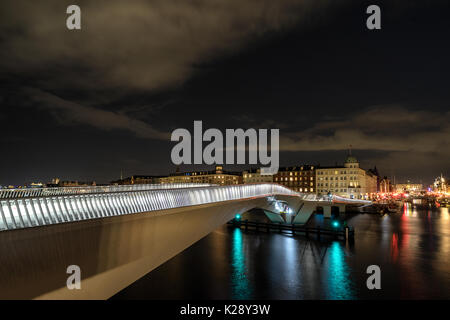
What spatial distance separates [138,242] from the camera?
13.7m

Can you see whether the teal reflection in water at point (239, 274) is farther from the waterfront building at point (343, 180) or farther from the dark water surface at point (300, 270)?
the waterfront building at point (343, 180)

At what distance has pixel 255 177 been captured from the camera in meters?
150

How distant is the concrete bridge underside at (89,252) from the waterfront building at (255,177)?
129814 millimetres

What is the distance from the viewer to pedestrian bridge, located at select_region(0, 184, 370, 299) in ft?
28.2

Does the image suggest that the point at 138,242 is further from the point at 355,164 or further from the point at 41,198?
the point at 355,164

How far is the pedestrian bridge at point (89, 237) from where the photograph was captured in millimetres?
8586

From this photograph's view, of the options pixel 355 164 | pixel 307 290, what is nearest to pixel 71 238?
pixel 307 290

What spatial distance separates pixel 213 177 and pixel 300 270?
129 metres

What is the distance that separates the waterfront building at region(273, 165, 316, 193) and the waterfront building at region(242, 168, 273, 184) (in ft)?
16.0

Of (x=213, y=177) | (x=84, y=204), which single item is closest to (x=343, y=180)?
(x=213, y=177)

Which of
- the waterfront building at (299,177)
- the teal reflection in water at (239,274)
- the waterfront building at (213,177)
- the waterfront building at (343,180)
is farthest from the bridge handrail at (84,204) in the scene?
the waterfront building at (213,177)

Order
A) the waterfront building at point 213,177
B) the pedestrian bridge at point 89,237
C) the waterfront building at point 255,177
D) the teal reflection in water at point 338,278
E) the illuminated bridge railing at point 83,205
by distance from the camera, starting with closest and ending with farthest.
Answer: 1. the pedestrian bridge at point 89,237
2. the illuminated bridge railing at point 83,205
3. the teal reflection in water at point 338,278
4. the waterfront building at point 255,177
5. the waterfront building at point 213,177
